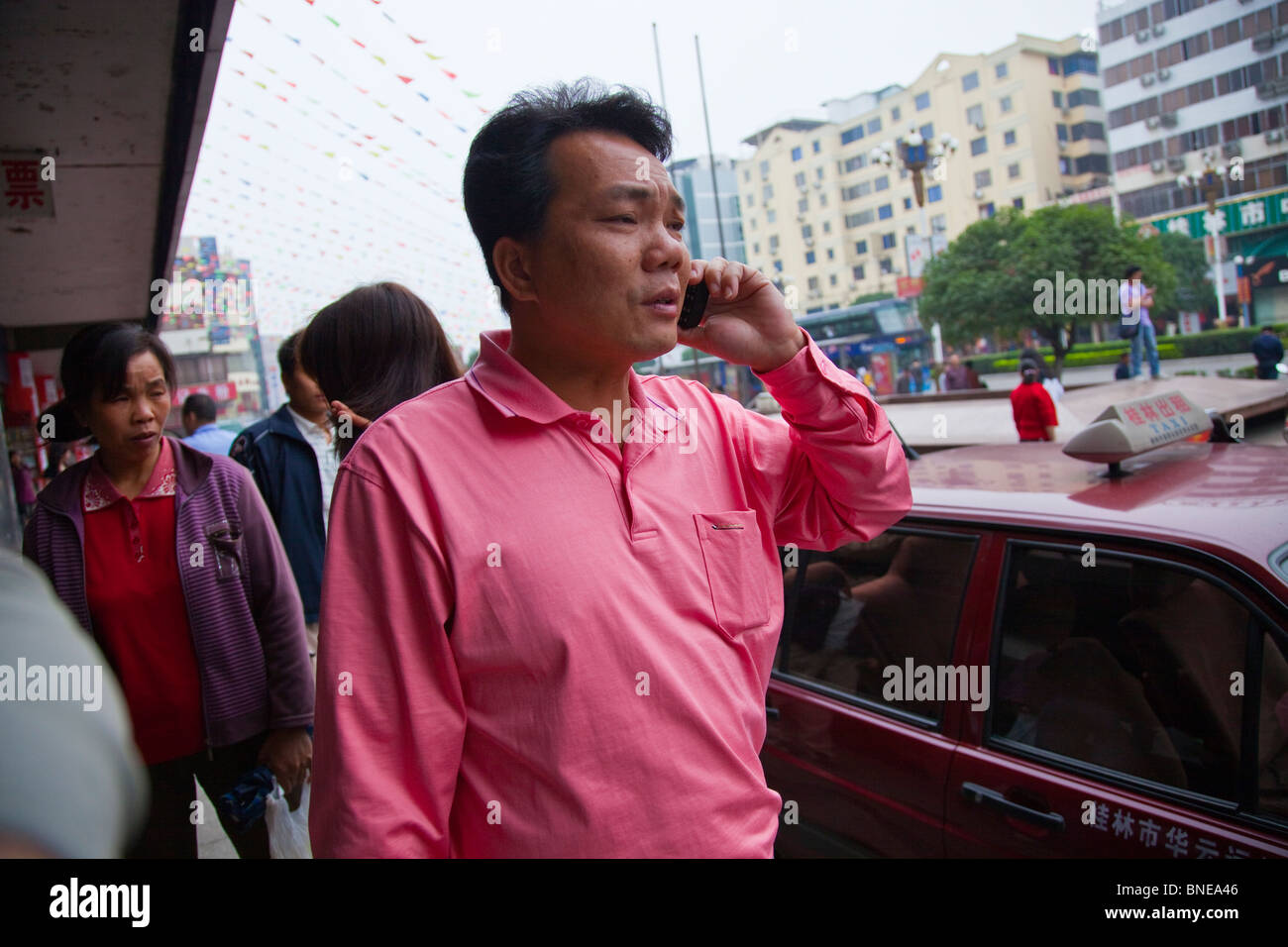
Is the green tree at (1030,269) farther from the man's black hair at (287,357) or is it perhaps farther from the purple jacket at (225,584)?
the purple jacket at (225,584)

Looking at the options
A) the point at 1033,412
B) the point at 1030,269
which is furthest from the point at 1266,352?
the point at 1030,269

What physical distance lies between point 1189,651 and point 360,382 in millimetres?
2013

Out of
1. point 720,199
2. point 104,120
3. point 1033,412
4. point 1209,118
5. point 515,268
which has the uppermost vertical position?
point 720,199

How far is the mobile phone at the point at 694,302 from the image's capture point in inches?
54.4

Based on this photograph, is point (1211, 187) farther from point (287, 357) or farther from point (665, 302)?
point (665, 302)

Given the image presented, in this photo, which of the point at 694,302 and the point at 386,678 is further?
the point at 694,302

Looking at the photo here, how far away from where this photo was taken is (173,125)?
13.7 ft

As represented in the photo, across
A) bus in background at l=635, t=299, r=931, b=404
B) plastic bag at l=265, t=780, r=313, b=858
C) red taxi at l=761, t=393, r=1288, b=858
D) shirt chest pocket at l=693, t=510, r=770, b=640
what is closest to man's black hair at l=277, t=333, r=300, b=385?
plastic bag at l=265, t=780, r=313, b=858

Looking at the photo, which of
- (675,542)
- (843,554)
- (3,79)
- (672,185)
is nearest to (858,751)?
(843,554)

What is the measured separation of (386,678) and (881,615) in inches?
72.4

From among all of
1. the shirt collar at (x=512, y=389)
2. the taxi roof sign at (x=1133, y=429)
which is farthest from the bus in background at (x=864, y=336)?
the shirt collar at (x=512, y=389)

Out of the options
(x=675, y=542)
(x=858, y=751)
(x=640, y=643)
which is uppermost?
(x=675, y=542)

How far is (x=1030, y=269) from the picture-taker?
1060 inches
